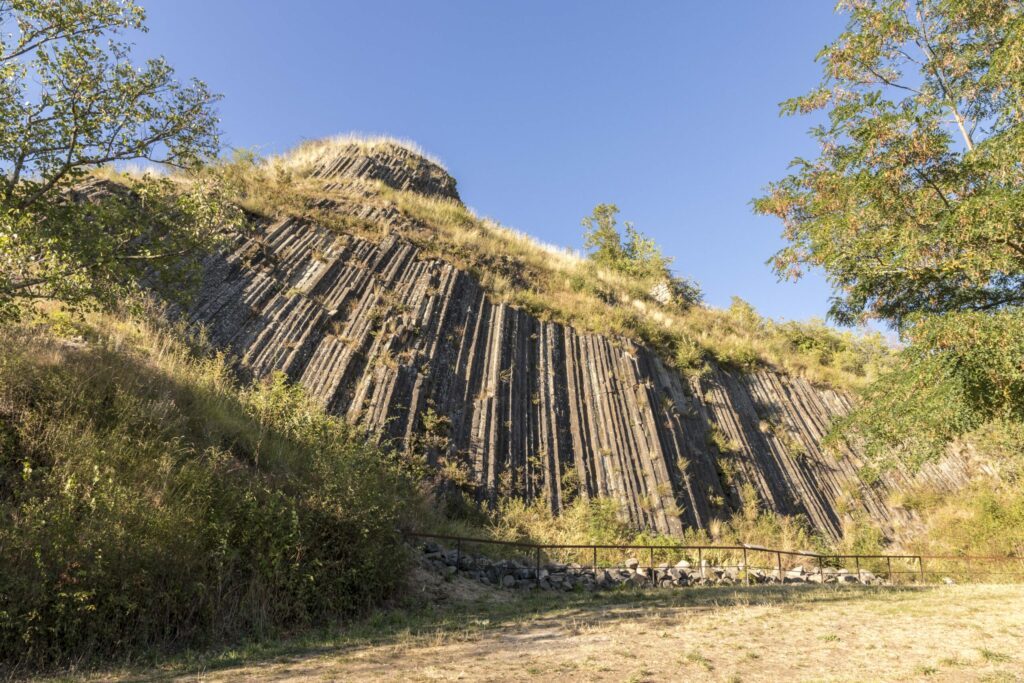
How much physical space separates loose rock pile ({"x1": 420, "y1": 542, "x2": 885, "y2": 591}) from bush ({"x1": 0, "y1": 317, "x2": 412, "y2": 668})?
1.67 m

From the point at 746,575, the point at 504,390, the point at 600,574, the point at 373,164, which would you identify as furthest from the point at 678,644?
the point at 373,164

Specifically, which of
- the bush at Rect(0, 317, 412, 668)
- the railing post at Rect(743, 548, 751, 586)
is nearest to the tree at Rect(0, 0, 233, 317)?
the bush at Rect(0, 317, 412, 668)

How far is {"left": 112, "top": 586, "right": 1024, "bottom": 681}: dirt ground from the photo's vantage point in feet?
17.1

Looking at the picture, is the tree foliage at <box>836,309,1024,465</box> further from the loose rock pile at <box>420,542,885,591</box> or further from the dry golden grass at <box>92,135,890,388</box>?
the dry golden grass at <box>92,135,890,388</box>

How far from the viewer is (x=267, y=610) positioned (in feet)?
23.3

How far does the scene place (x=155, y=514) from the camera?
6688 mm

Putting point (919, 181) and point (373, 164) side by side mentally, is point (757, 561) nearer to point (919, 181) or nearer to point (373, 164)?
point (919, 181)

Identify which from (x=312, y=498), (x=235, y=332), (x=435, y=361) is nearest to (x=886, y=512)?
(x=435, y=361)

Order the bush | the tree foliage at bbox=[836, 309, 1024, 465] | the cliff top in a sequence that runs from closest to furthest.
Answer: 1. the bush
2. the tree foliage at bbox=[836, 309, 1024, 465]
3. the cliff top

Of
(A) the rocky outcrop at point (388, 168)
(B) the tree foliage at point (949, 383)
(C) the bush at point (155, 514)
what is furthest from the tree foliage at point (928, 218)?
(A) the rocky outcrop at point (388, 168)

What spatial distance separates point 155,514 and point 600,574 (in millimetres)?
9093

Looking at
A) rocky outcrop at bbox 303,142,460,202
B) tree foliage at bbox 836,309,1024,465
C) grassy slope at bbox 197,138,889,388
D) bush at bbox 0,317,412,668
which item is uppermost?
rocky outcrop at bbox 303,142,460,202

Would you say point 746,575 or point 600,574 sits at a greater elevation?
point 746,575

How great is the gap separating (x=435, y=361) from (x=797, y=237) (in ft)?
35.7
